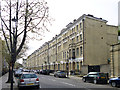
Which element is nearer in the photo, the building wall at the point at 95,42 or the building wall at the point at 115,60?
the building wall at the point at 115,60

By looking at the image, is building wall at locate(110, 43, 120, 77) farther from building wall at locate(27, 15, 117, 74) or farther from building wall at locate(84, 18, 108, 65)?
building wall at locate(84, 18, 108, 65)

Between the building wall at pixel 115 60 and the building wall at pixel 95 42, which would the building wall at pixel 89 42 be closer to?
the building wall at pixel 95 42

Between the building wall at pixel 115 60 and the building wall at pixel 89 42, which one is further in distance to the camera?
the building wall at pixel 89 42

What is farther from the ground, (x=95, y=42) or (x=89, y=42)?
(x=95, y=42)

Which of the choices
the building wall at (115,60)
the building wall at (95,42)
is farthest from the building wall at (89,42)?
the building wall at (115,60)

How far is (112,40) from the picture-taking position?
4419 centimetres

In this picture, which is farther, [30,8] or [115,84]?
[115,84]

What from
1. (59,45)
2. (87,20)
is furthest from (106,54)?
(59,45)

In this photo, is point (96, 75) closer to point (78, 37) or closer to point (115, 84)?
point (115, 84)

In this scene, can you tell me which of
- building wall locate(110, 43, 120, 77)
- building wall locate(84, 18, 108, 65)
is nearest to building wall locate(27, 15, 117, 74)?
building wall locate(84, 18, 108, 65)

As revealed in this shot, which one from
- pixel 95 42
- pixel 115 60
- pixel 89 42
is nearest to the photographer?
pixel 115 60

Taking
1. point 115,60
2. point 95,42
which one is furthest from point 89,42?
point 115,60

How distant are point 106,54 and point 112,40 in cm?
422

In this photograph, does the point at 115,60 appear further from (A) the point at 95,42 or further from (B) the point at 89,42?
(A) the point at 95,42
